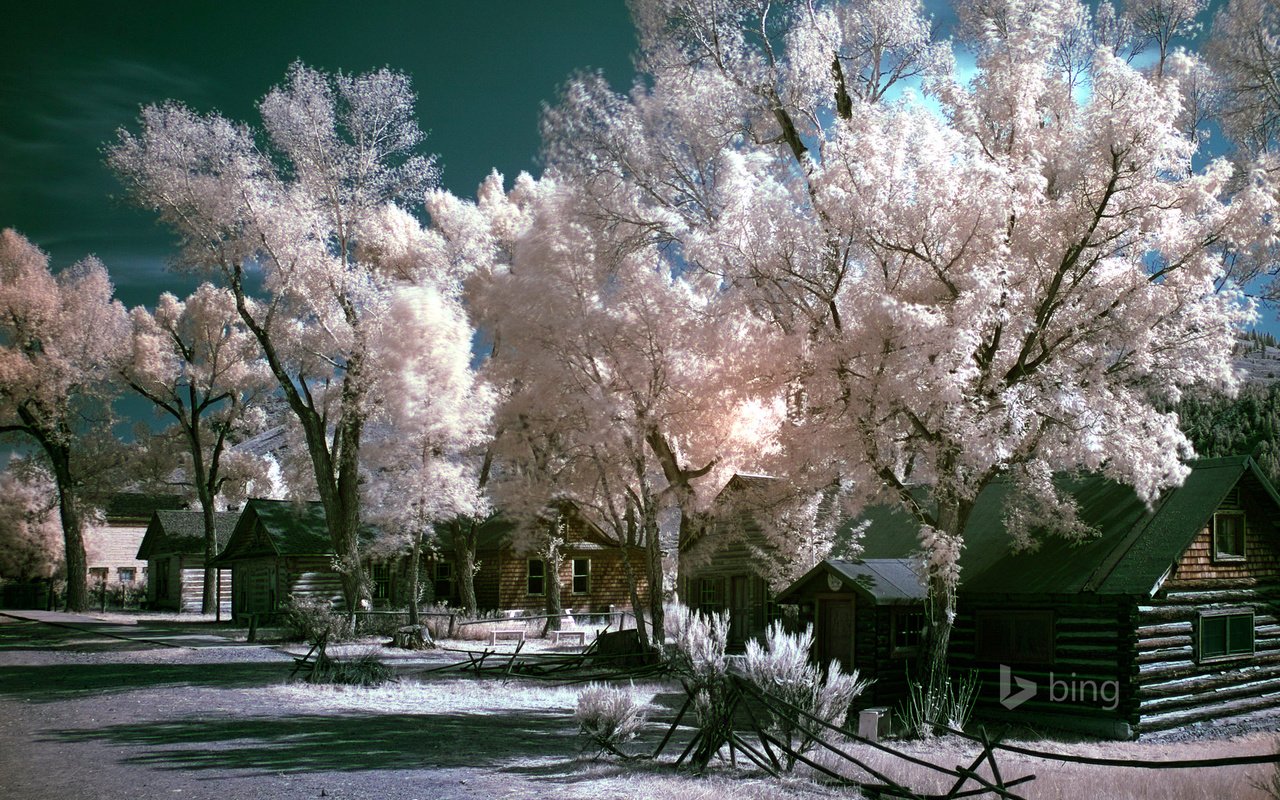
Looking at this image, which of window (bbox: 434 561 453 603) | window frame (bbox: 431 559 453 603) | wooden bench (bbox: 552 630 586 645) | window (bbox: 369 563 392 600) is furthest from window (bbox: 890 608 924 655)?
window (bbox: 434 561 453 603)

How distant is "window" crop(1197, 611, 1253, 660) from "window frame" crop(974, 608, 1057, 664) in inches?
109

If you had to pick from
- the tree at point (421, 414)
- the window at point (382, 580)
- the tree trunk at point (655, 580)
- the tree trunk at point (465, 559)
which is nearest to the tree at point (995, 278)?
the tree trunk at point (655, 580)

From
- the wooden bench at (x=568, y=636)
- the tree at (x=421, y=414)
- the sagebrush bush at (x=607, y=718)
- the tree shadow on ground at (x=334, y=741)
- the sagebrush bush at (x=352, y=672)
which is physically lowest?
the wooden bench at (x=568, y=636)

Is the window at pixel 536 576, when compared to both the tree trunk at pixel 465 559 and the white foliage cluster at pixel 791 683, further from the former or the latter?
the white foliage cluster at pixel 791 683

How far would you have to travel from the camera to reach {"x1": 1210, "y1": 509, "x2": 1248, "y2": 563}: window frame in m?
19.1

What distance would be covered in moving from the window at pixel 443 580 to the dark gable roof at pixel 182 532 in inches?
459

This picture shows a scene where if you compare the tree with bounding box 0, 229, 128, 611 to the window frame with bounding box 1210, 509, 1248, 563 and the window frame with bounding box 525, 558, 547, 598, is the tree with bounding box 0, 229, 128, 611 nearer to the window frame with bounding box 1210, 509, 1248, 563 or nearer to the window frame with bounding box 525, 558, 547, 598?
the window frame with bounding box 525, 558, 547, 598

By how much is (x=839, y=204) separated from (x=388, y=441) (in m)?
19.5

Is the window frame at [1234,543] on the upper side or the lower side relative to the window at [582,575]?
upper

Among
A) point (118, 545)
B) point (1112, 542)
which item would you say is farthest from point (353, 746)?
point (118, 545)

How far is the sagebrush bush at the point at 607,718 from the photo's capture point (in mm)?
13164

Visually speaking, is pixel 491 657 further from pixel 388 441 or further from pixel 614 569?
pixel 614 569

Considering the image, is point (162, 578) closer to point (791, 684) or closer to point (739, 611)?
point (739, 611)

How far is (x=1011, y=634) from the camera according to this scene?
1948 centimetres
